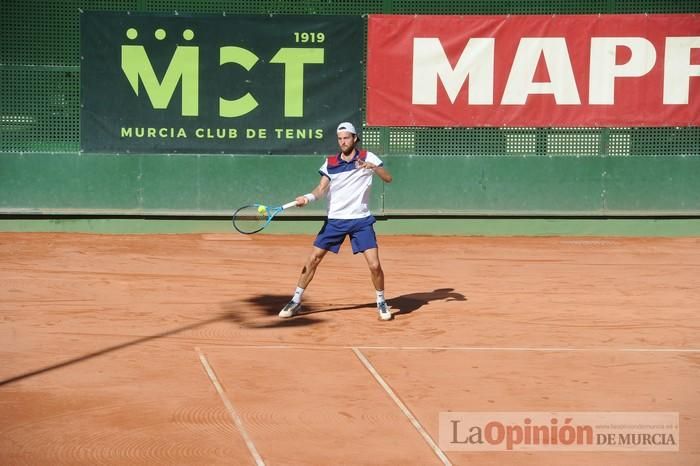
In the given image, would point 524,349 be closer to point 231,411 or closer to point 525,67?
point 231,411

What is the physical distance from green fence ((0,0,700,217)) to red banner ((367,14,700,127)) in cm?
24

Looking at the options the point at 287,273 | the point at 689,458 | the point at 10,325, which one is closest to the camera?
the point at 689,458

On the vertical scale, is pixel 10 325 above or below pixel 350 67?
below

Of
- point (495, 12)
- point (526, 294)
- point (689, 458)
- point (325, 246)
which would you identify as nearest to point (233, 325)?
point (325, 246)

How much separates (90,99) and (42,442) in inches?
447

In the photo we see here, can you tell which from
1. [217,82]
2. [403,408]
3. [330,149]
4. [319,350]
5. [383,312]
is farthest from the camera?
[330,149]

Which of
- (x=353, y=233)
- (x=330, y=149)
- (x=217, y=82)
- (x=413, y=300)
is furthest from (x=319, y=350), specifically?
(x=217, y=82)

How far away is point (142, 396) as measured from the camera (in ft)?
27.1

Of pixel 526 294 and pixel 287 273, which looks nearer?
pixel 526 294

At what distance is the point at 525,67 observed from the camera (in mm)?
17828

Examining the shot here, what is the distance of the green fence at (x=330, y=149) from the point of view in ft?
57.7

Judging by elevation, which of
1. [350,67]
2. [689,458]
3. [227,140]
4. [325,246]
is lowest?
[689,458]

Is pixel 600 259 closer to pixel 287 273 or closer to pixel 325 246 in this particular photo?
pixel 287 273

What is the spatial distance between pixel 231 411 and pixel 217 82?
34.8 feet
